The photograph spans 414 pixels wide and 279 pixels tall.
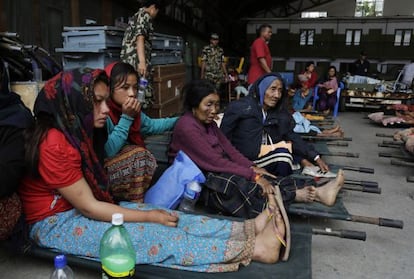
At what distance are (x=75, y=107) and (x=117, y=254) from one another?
697 mm

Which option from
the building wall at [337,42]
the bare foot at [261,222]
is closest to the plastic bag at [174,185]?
the bare foot at [261,222]

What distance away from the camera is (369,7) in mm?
17406

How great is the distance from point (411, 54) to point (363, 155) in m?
11.7

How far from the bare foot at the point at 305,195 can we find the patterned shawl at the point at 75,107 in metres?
1.43

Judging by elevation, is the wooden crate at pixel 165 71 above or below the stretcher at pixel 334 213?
above

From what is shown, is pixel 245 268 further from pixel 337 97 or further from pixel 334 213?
pixel 337 97

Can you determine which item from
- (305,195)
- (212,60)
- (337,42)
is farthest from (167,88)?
(337,42)

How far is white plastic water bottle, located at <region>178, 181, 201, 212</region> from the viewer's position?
7.74 feet

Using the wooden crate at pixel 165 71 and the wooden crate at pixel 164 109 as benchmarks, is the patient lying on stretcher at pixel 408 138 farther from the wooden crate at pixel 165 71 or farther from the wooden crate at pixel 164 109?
the wooden crate at pixel 165 71

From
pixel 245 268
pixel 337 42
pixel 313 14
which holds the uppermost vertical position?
pixel 313 14

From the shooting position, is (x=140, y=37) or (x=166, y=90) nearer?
(x=140, y=37)

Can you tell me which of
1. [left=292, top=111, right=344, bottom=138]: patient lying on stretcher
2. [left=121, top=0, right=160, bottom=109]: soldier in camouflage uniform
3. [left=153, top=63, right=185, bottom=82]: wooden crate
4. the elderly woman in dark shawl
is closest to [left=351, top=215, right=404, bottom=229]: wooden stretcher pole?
the elderly woman in dark shawl

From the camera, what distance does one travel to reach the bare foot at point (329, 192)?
2484mm

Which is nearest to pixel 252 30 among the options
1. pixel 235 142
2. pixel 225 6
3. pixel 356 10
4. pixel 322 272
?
pixel 225 6
